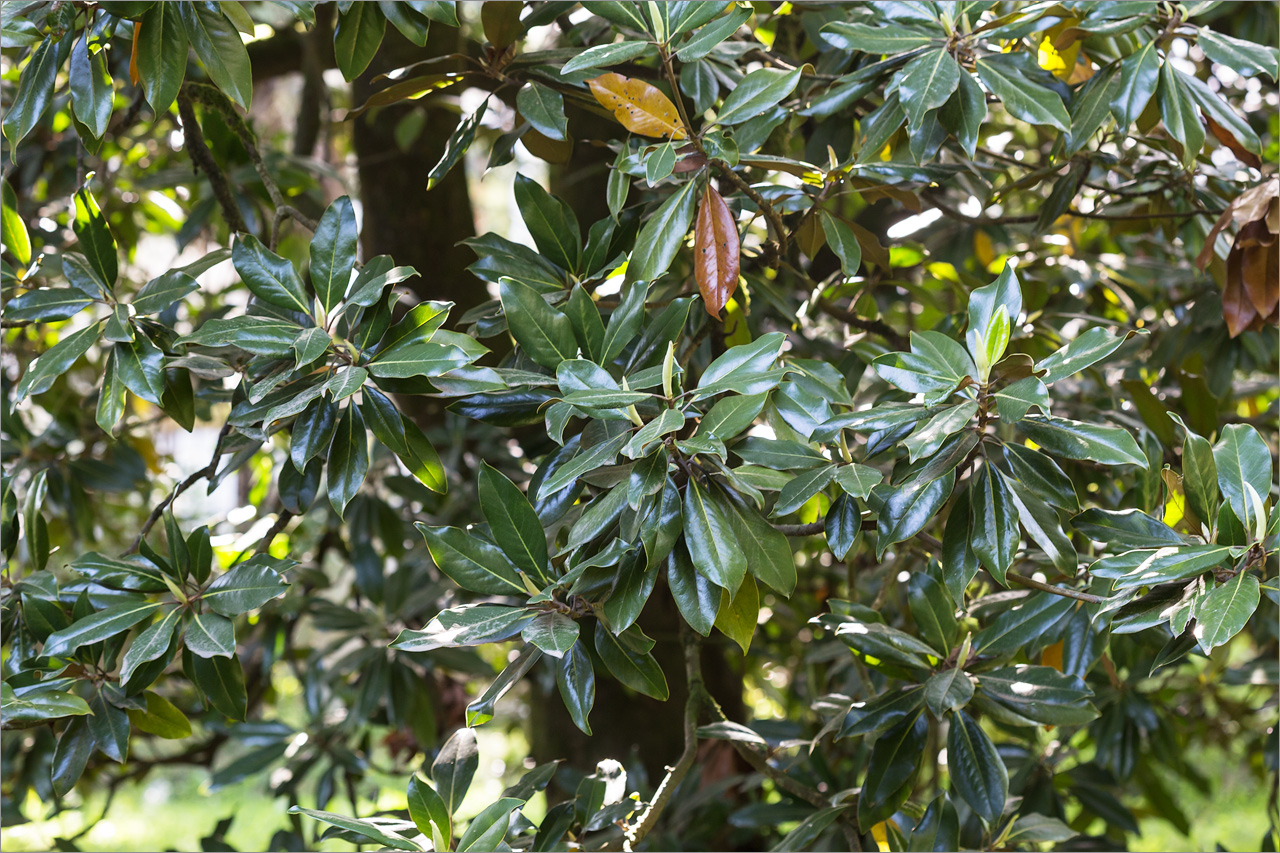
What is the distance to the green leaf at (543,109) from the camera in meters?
1.01

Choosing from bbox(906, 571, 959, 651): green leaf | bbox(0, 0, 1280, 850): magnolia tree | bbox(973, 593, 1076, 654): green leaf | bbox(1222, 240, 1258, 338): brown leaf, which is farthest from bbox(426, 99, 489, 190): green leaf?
bbox(1222, 240, 1258, 338): brown leaf

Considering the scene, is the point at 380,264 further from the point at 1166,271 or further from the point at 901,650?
the point at 1166,271

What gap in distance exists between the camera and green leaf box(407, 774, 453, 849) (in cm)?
81

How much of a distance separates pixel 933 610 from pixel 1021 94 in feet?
1.83

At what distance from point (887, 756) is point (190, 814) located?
16.4 feet

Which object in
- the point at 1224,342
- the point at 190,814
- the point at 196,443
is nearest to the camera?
the point at 1224,342

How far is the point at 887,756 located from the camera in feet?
3.38

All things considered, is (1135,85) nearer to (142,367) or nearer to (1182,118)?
(1182,118)

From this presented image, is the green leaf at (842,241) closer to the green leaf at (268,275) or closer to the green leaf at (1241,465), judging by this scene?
the green leaf at (1241,465)

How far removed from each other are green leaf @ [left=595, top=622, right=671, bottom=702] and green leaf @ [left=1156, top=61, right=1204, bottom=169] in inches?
30.9

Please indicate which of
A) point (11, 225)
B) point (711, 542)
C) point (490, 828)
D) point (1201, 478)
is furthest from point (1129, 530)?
point (11, 225)

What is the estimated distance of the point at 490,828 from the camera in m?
0.77

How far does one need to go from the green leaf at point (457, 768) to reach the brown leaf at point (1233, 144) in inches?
41.6

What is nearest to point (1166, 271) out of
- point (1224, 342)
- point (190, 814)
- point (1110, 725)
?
point (1224, 342)
